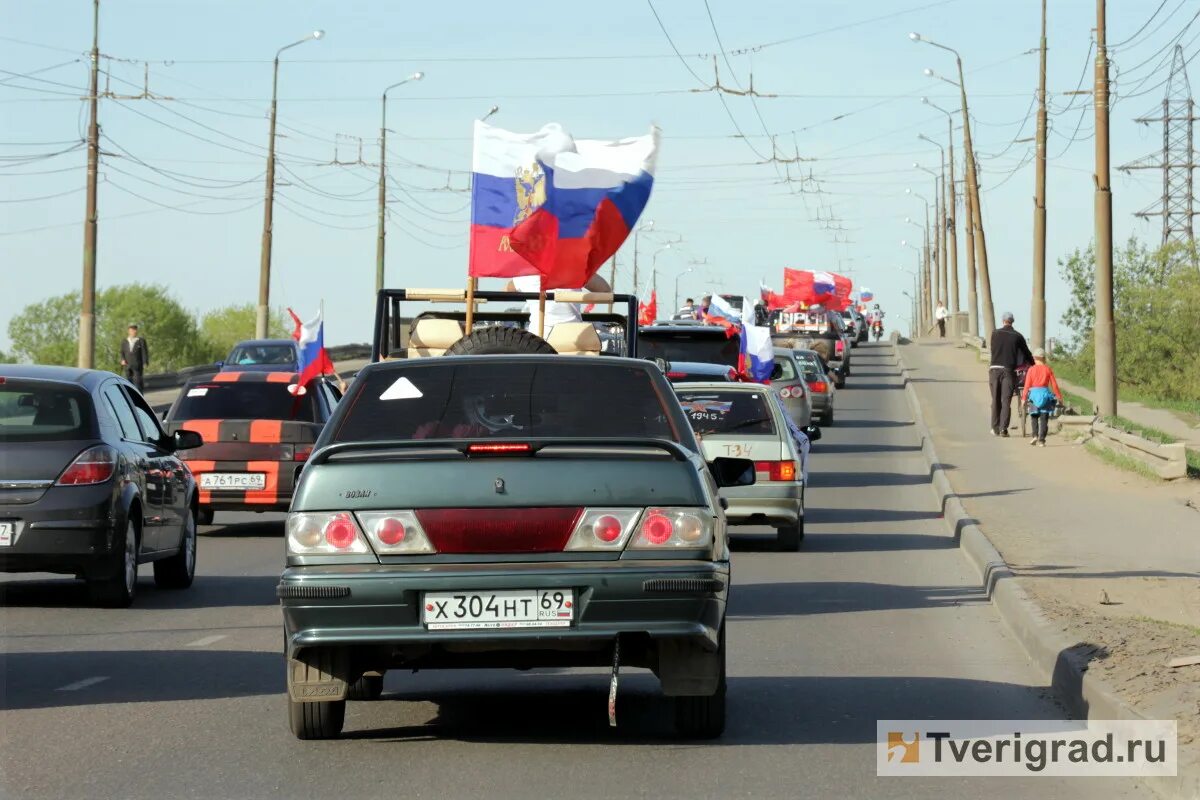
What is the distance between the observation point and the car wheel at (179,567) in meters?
14.5

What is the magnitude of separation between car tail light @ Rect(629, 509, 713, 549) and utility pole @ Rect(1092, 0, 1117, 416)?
78.7 ft

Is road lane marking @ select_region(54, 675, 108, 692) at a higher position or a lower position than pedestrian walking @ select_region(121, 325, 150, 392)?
lower

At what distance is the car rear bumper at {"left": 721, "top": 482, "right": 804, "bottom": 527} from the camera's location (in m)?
17.8

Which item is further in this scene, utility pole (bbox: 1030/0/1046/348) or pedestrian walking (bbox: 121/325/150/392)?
utility pole (bbox: 1030/0/1046/348)

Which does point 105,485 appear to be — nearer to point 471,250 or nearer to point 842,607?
point 471,250

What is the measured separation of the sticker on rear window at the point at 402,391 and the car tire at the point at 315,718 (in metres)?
1.34

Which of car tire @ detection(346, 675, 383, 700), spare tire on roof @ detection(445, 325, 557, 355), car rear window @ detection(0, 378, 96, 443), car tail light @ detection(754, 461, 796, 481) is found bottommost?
car tire @ detection(346, 675, 383, 700)

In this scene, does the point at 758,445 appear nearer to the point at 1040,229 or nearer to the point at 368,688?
the point at 368,688

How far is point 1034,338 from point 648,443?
125ft

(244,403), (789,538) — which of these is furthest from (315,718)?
(244,403)

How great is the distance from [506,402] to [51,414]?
5.34 m

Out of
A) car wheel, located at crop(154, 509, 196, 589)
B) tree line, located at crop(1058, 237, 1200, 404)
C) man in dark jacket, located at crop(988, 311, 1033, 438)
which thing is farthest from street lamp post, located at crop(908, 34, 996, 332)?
car wheel, located at crop(154, 509, 196, 589)

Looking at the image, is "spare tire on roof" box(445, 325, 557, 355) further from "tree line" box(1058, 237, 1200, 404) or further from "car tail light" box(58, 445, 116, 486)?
"tree line" box(1058, 237, 1200, 404)

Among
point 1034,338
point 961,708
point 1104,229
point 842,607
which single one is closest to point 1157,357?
point 1034,338
